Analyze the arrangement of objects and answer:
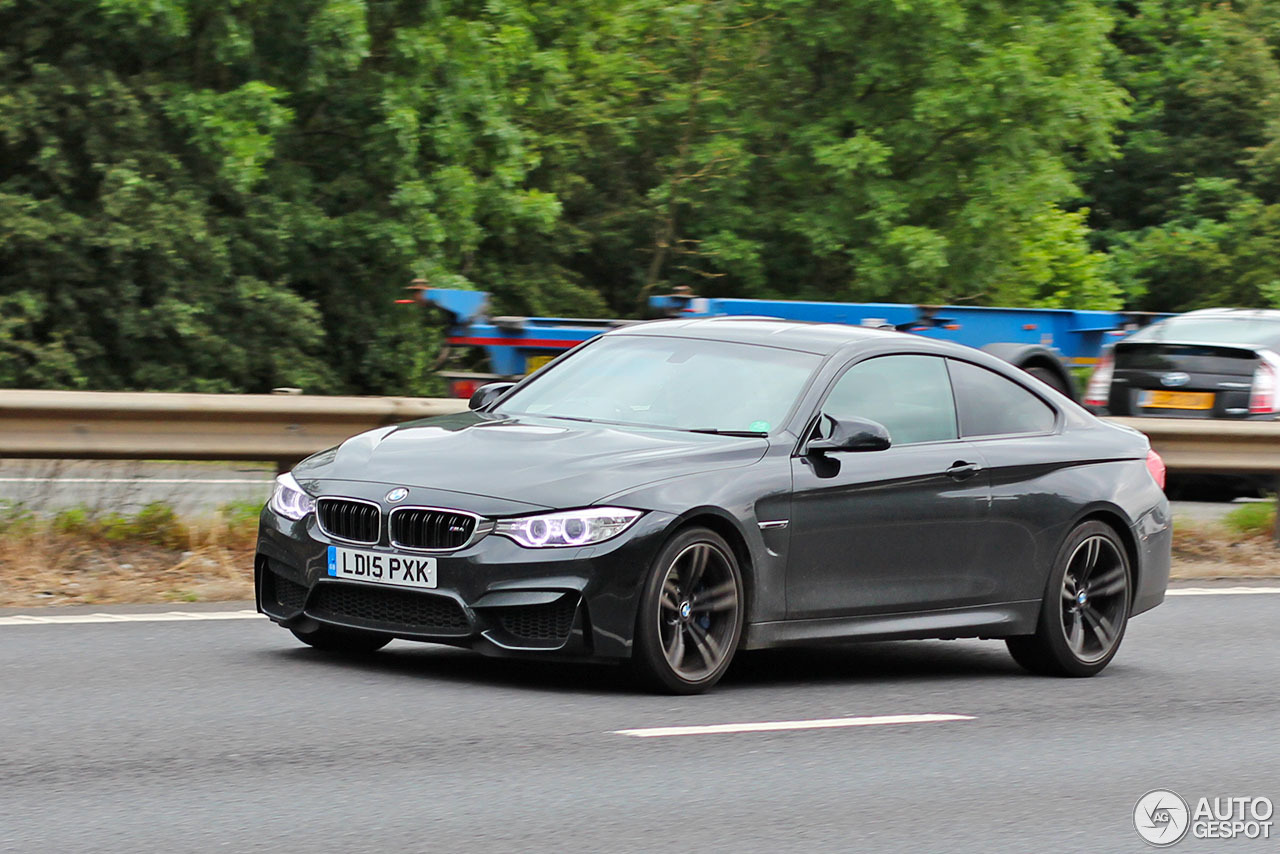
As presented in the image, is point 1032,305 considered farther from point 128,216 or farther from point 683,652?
point 683,652

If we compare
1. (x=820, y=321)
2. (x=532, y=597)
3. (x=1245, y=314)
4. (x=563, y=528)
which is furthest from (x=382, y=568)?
(x=1245, y=314)

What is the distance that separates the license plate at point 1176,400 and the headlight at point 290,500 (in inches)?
470

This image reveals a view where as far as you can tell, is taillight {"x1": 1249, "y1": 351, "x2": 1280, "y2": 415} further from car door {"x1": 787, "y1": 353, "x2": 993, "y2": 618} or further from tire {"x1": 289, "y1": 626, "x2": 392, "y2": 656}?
tire {"x1": 289, "y1": 626, "x2": 392, "y2": 656}

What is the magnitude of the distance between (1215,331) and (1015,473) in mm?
10608

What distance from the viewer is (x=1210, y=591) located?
40.7ft

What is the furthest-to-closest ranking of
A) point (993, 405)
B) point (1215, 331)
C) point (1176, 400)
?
point (1215, 331), point (1176, 400), point (993, 405)

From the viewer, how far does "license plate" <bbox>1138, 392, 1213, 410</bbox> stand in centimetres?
1819

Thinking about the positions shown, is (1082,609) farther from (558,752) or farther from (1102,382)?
(1102,382)

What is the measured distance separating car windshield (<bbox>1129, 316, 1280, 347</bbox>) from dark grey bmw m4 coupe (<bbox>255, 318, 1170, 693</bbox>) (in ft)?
30.6

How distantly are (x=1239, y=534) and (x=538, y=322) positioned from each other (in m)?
7.31

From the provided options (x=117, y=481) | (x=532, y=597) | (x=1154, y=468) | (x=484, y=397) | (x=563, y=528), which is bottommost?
(x=117, y=481)

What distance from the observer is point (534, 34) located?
1191 inches

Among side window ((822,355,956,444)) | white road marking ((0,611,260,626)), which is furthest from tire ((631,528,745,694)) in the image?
Result: white road marking ((0,611,260,626))

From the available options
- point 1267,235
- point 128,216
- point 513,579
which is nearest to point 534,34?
point 128,216
